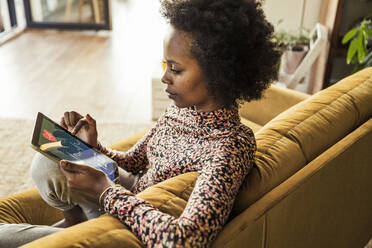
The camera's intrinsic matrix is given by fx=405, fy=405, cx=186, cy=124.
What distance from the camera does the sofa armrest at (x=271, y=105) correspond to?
85.0 inches

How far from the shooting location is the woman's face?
110 centimetres

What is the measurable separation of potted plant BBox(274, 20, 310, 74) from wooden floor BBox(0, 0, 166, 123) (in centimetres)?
114

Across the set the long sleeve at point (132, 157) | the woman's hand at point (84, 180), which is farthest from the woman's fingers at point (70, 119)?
the woman's hand at point (84, 180)

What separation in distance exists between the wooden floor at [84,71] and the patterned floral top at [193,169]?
1.89m

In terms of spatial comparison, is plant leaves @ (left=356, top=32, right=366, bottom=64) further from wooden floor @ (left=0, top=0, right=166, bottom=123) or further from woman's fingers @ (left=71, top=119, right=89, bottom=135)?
woman's fingers @ (left=71, top=119, right=89, bottom=135)

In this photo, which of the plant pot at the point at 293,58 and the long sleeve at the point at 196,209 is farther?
the plant pot at the point at 293,58

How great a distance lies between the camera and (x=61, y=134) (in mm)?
1162

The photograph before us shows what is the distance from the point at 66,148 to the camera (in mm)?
1152

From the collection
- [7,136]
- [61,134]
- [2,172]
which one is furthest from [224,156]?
[7,136]

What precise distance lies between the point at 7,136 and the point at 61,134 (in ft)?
6.16

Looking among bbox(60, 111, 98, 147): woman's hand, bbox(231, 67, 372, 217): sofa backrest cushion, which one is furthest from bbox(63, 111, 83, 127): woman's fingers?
bbox(231, 67, 372, 217): sofa backrest cushion

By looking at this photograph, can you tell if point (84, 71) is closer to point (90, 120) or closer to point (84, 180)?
point (90, 120)

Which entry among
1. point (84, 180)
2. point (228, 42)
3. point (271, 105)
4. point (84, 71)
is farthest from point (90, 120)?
point (84, 71)

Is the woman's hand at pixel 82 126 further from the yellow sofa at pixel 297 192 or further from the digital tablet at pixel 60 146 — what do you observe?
the yellow sofa at pixel 297 192
